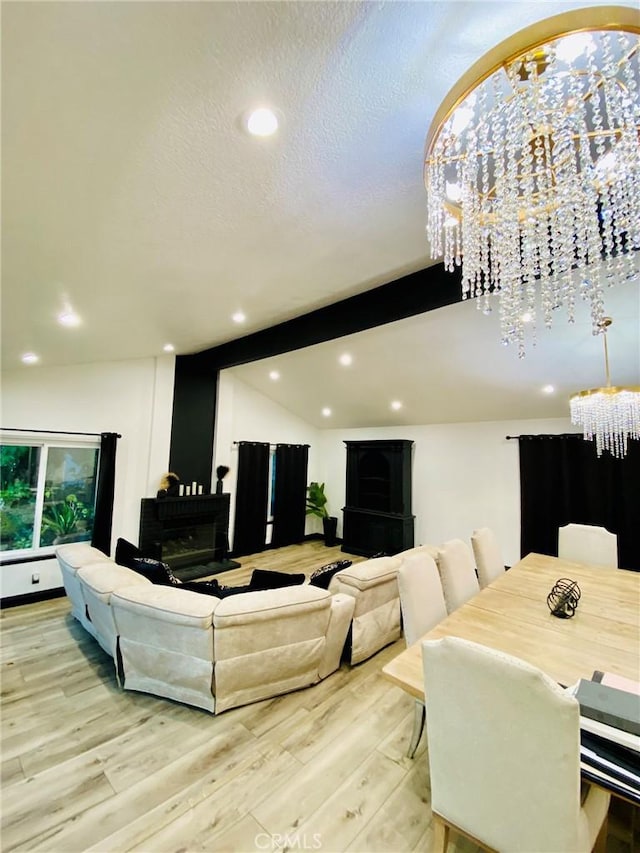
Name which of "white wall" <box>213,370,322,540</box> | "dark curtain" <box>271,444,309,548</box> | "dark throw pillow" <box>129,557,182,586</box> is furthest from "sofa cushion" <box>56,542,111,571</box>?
"dark curtain" <box>271,444,309,548</box>

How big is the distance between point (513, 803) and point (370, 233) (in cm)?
270

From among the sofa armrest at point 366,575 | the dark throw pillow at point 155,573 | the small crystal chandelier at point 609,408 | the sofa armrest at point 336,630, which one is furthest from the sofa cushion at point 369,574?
the small crystal chandelier at point 609,408

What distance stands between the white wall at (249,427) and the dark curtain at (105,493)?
5.30ft

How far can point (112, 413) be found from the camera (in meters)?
4.96

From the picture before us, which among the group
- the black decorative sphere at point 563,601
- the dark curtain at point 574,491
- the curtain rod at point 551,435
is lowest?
the black decorative sphere at point 563,601

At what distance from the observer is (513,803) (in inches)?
45.7

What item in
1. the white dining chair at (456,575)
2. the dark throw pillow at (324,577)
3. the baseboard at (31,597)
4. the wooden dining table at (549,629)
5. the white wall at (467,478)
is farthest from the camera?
the white wall at (467,478)

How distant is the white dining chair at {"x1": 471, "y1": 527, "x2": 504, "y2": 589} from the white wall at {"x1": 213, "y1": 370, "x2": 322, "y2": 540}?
4.22m

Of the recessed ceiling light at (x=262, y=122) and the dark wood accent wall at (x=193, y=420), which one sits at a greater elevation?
the recessed ceiling light at (x=262, y=122)

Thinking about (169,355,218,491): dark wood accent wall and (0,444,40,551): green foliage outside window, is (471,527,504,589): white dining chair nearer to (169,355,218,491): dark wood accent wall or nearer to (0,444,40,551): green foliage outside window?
(169,355,218,491): dark wood accent wall

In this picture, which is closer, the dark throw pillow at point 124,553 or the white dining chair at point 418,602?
the white dining chair at point 418,602

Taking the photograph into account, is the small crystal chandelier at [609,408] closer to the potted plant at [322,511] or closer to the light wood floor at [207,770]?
the light wood floor at [207,770]

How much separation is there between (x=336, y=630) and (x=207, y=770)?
1.13m

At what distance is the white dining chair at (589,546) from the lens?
11.3ft
